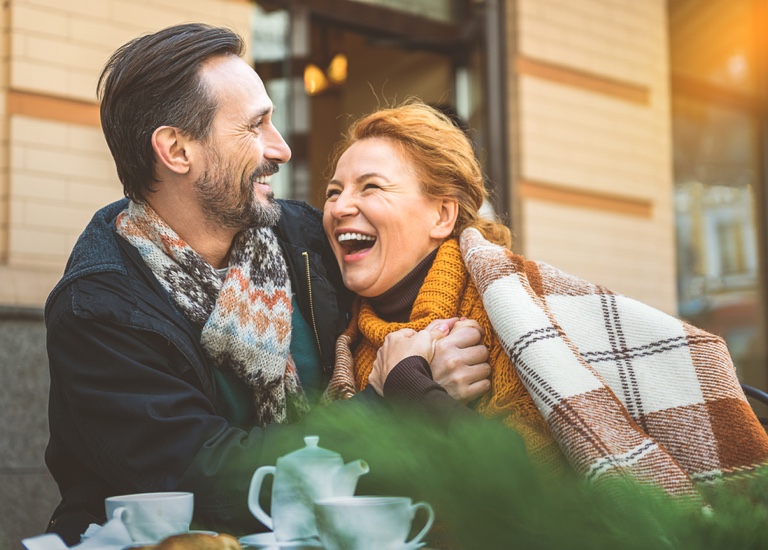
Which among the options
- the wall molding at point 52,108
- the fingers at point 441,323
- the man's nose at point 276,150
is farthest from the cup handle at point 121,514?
the wall molding at point 52,108

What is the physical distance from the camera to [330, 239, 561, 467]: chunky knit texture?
2143mm

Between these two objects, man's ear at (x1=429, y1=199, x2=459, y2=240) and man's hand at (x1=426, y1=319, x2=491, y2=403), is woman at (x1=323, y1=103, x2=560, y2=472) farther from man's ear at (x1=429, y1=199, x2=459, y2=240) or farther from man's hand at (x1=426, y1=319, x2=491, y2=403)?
man's hand at (x1=426, y1=319, x2=491, y2=403)

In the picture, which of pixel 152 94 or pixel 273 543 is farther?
pixel 152 94

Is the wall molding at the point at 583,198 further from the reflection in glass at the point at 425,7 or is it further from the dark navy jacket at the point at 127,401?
the dark navy jacket at the point at 127,401

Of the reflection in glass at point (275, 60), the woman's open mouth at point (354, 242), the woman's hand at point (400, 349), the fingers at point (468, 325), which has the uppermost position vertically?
the reflection in glass at point (275, 60)

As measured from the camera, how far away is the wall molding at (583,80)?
6.16 meters

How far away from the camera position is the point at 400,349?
2.15 metres

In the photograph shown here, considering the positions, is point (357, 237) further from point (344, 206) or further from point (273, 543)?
point (273, 543)

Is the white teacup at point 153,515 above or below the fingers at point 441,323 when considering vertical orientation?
below

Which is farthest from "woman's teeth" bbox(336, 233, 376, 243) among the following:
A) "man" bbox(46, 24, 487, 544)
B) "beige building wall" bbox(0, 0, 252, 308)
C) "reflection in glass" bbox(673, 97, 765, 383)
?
"reflection in glass" bbox(673, 97, 765, 383)

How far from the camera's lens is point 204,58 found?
2.47 m

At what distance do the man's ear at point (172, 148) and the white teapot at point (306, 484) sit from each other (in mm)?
1489

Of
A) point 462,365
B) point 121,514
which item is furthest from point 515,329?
point 121,514

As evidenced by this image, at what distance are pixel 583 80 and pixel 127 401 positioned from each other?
16.6ft
